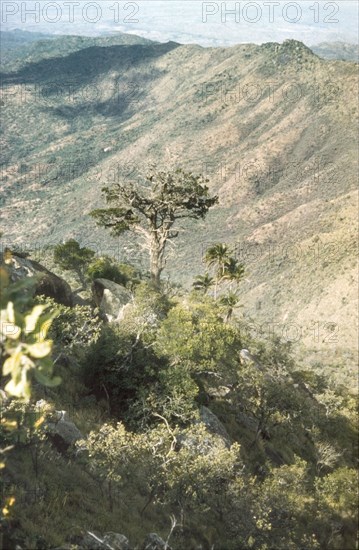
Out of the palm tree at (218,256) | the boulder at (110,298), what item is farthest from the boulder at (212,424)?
the palm tree at (218,256)

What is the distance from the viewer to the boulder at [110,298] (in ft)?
108

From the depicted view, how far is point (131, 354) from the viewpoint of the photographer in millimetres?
22000

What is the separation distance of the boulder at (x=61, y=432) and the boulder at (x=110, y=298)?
16.1 meters

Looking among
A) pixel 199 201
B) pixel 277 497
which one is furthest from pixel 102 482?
pixel 199 201

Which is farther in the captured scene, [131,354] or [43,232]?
Result: [43,232]

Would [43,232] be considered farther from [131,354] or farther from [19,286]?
[19,286]

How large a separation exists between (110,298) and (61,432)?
19.3 m

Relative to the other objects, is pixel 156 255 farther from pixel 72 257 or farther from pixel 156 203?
pixel 72 257

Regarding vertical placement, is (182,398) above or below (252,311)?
above

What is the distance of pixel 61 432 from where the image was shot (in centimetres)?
1534

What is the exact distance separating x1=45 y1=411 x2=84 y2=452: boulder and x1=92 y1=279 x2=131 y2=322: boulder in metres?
16.1

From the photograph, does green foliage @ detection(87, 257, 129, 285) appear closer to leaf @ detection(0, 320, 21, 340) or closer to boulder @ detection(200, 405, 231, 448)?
boulder @ detection(200, 405, 231, 448)

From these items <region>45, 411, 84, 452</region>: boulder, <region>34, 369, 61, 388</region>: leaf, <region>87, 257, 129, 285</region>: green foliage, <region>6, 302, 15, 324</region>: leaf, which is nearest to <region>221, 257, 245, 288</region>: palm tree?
<region>87, 257, 129, 285</region>: green foliage

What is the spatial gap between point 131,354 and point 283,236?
125 m
